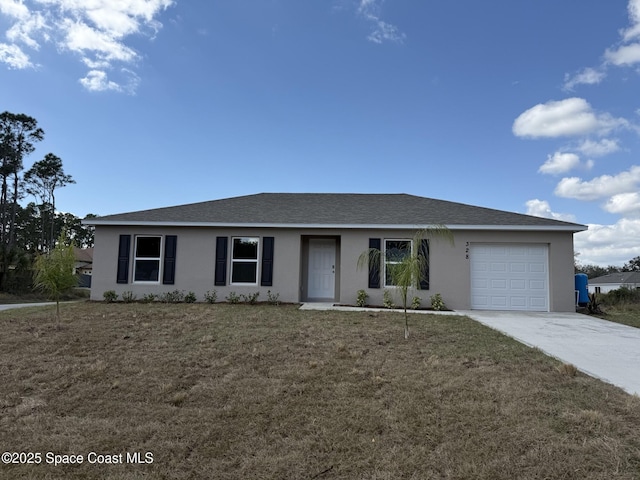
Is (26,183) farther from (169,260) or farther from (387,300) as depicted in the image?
(387,300)

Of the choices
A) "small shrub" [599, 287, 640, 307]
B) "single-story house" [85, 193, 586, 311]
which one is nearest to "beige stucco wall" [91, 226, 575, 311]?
"single-story house" [85, 193, 586, 311]

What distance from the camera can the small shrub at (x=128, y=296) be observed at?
12.0m

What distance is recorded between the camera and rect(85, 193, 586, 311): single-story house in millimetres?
11328

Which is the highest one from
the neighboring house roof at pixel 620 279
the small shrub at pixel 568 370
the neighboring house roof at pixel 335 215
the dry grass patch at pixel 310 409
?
the neighboring house roof at pixel 335 215

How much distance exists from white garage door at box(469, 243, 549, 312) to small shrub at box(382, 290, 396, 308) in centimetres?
242

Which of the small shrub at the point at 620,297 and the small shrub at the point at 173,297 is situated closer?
the small shrub at the point at 173,297

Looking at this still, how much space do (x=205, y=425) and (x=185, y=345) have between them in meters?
3.04

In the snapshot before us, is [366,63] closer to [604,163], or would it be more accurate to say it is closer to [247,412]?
[604,163]

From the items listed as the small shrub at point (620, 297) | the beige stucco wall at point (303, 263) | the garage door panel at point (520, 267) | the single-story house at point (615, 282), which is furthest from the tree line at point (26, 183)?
the single-story house at point (615, 282)

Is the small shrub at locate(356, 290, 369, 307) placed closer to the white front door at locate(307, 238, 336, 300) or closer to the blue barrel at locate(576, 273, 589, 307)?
the white front door at locate(307, 238, 336, 300)

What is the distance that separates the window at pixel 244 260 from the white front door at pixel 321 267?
193 centimetres

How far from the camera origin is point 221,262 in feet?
39.8

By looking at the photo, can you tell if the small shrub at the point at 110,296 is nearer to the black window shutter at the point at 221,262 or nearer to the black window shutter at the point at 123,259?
the black window shutter at the point at 123,259

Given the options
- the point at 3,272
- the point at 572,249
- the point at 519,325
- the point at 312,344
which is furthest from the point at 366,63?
the point at 3,272
